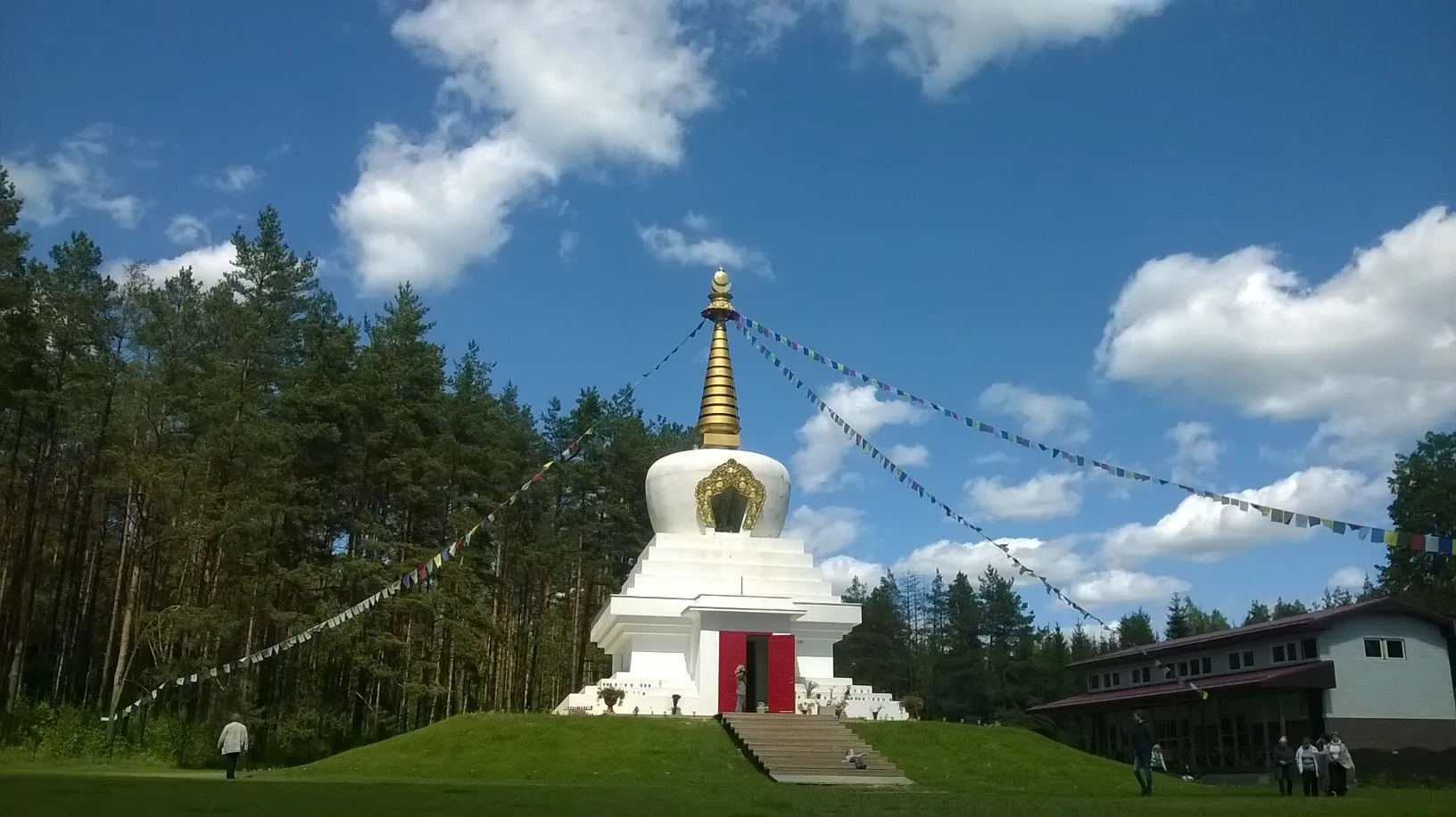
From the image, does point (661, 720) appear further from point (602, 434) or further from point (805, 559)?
point (602, 434)

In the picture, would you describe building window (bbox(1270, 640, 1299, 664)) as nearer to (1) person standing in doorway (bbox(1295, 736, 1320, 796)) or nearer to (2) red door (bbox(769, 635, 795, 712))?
(1) person standing in doorway (bbox(1295, 736, 1320, 796))

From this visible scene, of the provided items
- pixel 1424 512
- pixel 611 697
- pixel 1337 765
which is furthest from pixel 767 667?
pixel 1424 512

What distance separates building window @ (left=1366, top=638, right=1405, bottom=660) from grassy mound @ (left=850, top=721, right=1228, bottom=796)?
14.1 m

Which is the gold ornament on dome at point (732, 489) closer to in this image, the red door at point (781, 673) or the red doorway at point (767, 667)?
the red doorway at point (767, 667)

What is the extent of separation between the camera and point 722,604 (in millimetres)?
30750

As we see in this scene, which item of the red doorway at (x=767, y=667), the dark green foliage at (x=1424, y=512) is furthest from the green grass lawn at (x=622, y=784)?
the dark green foliage at (x=1424, y=512)

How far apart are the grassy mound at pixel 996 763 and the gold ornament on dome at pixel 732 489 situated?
30.5 ft

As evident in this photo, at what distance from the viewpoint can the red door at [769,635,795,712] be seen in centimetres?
3031

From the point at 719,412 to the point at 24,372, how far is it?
65.8 ft

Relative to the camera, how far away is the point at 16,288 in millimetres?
28641

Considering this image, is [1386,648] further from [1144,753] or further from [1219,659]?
[1144,753]

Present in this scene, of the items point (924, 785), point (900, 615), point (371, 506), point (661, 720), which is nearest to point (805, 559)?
point (661, 720)

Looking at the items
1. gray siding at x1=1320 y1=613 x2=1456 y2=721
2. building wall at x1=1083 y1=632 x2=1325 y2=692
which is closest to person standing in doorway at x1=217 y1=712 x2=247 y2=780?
gray siding at x1=1320 y1=613 x2=1456 y2=721

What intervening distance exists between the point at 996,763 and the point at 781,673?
7322mm
